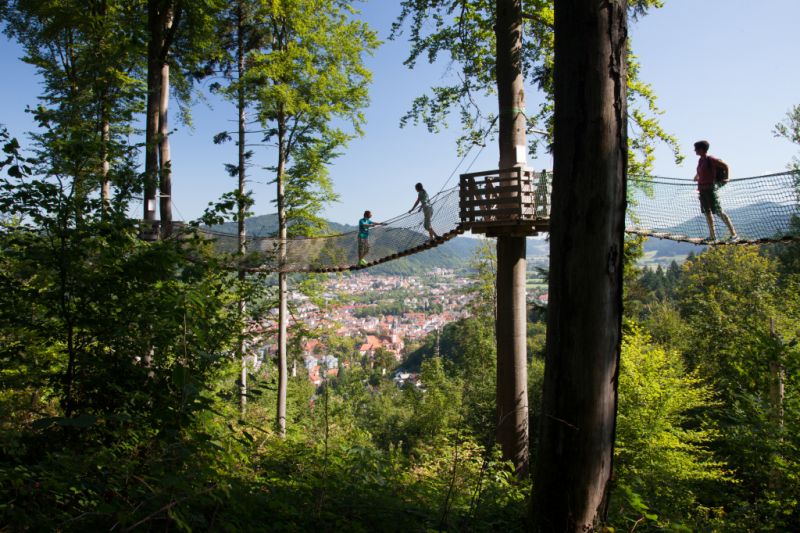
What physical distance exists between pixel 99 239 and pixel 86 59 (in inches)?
216

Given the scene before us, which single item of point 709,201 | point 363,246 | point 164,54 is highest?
point 164,54

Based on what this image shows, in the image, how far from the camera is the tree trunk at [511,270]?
480 centimetres

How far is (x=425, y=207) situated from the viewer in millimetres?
6250

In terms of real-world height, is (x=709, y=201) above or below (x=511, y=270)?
above

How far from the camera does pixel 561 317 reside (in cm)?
178

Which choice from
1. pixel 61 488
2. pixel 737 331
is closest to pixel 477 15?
pixel 61 488

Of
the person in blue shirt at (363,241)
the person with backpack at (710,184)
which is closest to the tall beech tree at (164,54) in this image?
the person in blue shirt at (363,241)

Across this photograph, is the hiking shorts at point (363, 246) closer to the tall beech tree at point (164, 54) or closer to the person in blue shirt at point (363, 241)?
the person in blue shirt at point (363, 241)

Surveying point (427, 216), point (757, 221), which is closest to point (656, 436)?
point (757, 221)

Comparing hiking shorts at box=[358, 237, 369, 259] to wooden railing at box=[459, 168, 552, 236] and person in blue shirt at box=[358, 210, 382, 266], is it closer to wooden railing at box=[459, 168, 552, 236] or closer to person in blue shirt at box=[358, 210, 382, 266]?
person in blue shirt at box=[358, 210, 382, 266]

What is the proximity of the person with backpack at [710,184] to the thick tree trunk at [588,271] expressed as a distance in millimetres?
3813

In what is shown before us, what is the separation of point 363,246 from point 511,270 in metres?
3.01

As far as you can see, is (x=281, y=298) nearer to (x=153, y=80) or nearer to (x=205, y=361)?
(x=153, y=80)

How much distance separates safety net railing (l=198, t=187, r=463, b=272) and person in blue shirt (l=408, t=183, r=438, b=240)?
0.04 metres
